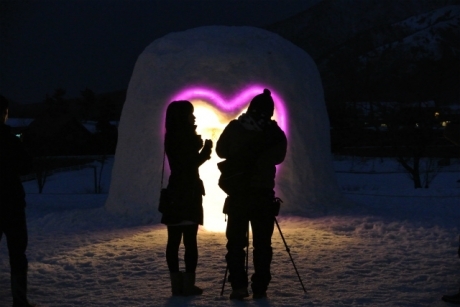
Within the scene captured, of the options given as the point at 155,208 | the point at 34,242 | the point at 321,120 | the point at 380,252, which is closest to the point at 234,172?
the point at 380,252

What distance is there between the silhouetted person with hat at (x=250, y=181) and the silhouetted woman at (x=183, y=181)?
9.6 inches

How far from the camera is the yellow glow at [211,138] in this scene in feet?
28.1

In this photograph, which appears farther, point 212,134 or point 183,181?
point 212,134

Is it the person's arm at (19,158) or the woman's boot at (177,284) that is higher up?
the person's arm at (19,158)

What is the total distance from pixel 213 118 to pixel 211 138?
301 mm

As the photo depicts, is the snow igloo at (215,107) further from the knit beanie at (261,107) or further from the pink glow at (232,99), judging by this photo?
the knit beanie at (261,107)

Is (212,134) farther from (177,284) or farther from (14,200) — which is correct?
(14,200)

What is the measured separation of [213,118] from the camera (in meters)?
8.59

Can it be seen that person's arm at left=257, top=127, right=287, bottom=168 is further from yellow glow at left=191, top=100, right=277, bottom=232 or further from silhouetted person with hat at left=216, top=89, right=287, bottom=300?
yellow glow at left=191, top=100, right=277, bottom=232

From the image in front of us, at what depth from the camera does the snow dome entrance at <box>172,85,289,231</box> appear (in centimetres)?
856

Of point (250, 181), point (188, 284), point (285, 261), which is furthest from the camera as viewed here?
point (285, 261)

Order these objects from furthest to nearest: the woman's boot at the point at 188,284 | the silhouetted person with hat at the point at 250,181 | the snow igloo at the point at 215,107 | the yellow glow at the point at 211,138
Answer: the snow igloo at the point at 215,107, the yellow glow at the point at 211,138, the woman's boot at the point at 188,284, the silhouetted person with hat at the point at 250,181

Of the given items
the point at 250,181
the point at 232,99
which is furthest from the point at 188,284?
the point at 232,99

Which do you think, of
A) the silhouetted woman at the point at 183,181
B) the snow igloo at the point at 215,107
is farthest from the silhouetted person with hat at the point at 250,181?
the snow igloo at the point at 215,107
